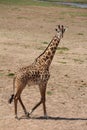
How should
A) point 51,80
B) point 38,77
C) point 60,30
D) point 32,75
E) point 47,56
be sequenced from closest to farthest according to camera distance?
point 32,75 → point 38,77 → point 47,56 → point 60,30 → point 51,80

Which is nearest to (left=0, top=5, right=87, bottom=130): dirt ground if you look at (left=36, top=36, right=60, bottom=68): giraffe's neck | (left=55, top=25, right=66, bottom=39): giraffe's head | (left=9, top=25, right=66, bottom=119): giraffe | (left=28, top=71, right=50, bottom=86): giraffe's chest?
(left=9, top=25, right=66, bottom=119): giraffe

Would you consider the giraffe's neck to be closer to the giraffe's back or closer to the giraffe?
the giraffe

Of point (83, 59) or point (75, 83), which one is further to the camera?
point (83, 59)

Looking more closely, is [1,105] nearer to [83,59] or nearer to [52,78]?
[52,78]

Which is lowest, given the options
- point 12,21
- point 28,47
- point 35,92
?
point 12,21

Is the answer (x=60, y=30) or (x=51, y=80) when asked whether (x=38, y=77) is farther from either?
(x=51, y=80)

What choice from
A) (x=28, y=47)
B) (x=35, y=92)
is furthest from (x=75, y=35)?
(x=35, y=92)

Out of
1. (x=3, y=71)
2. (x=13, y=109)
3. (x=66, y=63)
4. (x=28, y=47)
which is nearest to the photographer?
(x=13, y=109)

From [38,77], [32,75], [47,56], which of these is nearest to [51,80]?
[47,56]

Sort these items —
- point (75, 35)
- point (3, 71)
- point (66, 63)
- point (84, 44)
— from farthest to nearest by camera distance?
point (75, 35) → point (84, 44) → point (66, 63) → point (3, 71)

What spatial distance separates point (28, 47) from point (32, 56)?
252 cm

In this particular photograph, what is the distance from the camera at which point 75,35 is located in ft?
89.6

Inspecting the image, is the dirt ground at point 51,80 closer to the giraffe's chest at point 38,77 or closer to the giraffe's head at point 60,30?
the giraffe's chest at point 38,77

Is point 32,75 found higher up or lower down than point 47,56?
lower down
